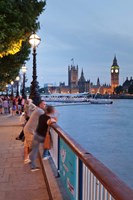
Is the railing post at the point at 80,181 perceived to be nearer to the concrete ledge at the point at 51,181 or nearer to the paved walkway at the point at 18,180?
the concrete ledge at the point at 51,181

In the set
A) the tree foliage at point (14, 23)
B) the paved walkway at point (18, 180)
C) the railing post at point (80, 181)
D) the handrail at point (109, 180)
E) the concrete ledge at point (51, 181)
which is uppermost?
the tree foliage at point (14, 23)

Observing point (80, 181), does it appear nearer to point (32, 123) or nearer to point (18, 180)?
point (18, 180)

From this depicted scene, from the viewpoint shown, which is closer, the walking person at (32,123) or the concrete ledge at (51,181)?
the concrete ledge at (51,181)

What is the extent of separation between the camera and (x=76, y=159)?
17.7ft

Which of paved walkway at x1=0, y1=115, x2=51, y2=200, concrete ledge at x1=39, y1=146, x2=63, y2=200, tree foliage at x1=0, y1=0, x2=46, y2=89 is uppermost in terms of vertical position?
tree foliage at x1=0, y1=0, x2=46, y2=89

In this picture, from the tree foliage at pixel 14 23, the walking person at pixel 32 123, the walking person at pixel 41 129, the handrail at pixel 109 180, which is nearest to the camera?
the handrail at pixel 109 180

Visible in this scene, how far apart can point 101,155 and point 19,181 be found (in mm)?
20857

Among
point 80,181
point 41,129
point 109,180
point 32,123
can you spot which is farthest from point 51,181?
point 109,180

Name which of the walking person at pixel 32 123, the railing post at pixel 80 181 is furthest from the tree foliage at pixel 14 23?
the railing post at pixel 80 181

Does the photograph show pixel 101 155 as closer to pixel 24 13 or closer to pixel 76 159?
pixel 24 13

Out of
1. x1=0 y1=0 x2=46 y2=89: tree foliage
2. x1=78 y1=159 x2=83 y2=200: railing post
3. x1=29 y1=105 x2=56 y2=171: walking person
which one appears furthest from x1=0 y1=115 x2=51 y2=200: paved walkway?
x1=0 y1=0 x2=46 y2=89: tree foliage

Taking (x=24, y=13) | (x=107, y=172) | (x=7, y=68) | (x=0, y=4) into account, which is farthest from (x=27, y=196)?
(x=7, y=68)

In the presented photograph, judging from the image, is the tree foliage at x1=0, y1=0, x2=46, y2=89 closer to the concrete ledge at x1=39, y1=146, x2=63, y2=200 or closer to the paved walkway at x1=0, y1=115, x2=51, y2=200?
the paved walkway at x1=0, y1=115, x2=51, y2=200

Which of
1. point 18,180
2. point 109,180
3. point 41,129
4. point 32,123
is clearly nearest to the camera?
point 109,180
